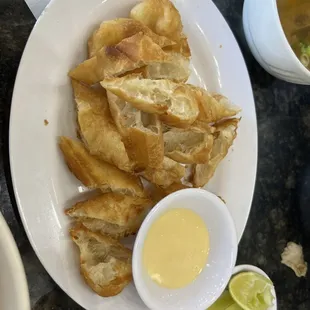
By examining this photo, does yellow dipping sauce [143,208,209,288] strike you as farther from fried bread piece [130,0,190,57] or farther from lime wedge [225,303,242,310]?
fried bread piece [130,0,190,57]

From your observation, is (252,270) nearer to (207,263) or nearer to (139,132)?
(207,263)

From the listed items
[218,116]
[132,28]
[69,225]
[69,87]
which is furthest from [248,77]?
[69,225]

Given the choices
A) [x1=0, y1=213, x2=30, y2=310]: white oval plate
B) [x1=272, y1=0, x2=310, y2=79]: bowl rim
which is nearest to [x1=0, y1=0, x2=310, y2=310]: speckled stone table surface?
[x1=272, y1=0, x2=310, y2=79]: bowl rim

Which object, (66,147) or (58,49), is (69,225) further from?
(58,49)

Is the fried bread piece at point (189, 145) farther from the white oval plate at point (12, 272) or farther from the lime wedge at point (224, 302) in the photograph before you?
the white oval plate at point (12, 272)

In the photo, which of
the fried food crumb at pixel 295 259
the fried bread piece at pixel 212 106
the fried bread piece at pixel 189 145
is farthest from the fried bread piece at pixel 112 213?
the fried food crumb at pixel 295 259

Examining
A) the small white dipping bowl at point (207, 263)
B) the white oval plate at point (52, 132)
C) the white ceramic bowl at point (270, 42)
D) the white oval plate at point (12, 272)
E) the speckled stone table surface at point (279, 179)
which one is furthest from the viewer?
the speckled stone table surface at point (279, 179)
